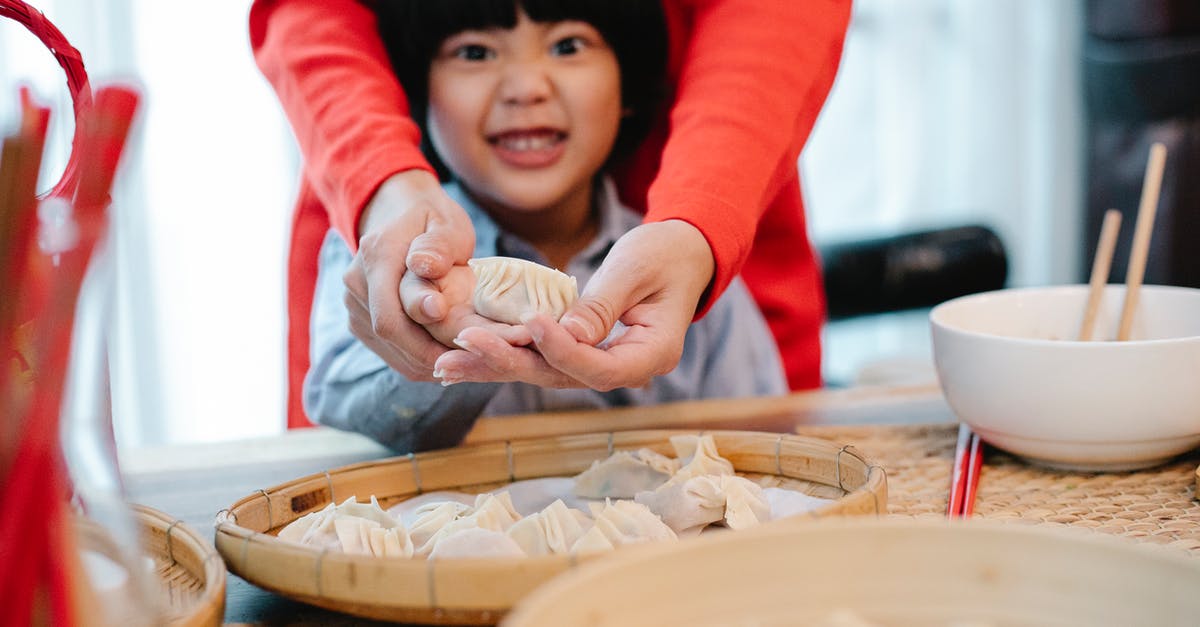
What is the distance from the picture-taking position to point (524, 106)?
1371 millimetres

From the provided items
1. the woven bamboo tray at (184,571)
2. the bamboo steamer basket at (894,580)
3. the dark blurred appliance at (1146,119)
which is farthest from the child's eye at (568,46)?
the dark blurred appliance at (1146,119)

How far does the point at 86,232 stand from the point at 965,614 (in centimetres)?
39

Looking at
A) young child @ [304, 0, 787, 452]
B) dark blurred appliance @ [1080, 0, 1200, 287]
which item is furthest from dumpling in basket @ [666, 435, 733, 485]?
dark blurred appliance @ [1080, 0, 1200, 287]

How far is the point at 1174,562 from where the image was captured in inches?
17.7

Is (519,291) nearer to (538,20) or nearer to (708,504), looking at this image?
(708,504)

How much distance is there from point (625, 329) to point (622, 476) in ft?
0.47

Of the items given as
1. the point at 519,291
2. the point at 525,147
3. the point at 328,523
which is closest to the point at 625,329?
the point at 519,291

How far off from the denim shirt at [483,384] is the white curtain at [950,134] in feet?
5.84

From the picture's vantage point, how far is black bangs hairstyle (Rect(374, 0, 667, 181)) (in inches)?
52.4

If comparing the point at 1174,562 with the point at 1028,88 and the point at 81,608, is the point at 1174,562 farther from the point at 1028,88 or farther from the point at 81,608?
the point at 1028,88

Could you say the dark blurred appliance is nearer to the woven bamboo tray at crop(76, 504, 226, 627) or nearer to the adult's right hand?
the adult's right hand

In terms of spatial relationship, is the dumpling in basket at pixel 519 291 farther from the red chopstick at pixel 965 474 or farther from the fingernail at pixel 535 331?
the red chopstick at pixel 965 474

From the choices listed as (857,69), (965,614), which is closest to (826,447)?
(965,614)

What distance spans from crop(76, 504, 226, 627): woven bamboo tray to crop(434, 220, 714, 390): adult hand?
0.23 metres
